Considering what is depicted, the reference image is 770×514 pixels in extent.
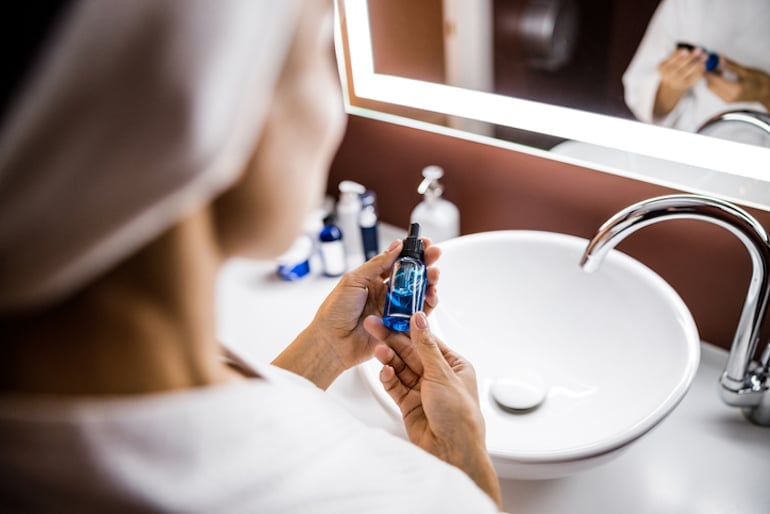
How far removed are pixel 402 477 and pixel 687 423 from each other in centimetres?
61

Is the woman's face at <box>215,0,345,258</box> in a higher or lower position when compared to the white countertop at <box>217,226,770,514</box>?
higher

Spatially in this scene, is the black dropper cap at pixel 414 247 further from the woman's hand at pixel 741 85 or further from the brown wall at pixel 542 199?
the woman's hand at pixel 741 85

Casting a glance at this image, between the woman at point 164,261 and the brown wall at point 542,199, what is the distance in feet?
2.18

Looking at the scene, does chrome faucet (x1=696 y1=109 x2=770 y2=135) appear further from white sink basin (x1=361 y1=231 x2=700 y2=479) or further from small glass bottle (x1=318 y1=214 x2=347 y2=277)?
small glass bottle (x1=318 y1=214 x2=347 y2=277)

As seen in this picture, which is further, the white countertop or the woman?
the white countertop

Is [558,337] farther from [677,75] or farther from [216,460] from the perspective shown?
[216,460]

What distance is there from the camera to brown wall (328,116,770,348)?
1.00 m

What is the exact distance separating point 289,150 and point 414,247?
0.47 metres

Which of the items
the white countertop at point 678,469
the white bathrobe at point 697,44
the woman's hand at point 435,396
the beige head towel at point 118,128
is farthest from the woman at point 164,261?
the white bathrobe at point 697,44

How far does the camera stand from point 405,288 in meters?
0.89

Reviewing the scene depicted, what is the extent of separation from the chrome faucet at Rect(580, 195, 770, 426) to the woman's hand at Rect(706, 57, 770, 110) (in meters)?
0.19

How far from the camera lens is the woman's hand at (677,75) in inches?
34.4

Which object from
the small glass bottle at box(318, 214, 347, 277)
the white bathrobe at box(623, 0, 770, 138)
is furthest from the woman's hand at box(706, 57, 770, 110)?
the small glass bottle at box(318, 214, 347, 277)

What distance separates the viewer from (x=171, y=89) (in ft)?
1.05
